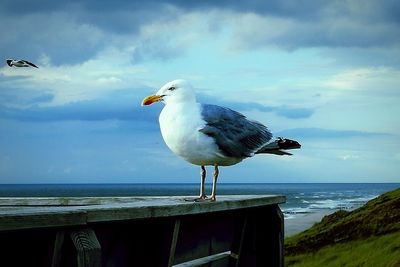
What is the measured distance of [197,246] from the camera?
229 inches

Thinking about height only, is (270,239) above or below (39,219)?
below

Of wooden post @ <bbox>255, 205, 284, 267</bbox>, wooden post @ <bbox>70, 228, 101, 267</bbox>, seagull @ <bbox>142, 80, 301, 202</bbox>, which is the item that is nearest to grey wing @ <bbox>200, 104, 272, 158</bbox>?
seagull @ <bbox>142, 80, 301, 202</bbox>

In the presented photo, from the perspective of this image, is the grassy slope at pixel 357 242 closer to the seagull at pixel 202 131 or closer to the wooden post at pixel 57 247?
the seagull at pixel 202 131

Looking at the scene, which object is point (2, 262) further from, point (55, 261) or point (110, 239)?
point (110, 239)

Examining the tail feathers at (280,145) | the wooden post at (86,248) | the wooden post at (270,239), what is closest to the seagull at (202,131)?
the tail feathers at (280,145)

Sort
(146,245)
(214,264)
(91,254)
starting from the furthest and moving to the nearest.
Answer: (214,264) → (146,245) → (91,254)

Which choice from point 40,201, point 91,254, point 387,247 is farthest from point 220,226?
point 387,247

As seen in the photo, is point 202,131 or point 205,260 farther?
point 202,131

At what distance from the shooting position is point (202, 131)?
6.09 metres

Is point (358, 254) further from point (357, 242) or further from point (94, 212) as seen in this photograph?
point (94, 212)

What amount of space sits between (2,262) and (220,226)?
2.59 m

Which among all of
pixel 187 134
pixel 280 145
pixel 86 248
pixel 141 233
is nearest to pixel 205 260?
pixel 187 134

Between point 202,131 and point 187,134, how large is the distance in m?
0.13

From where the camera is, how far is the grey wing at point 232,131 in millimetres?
6203
